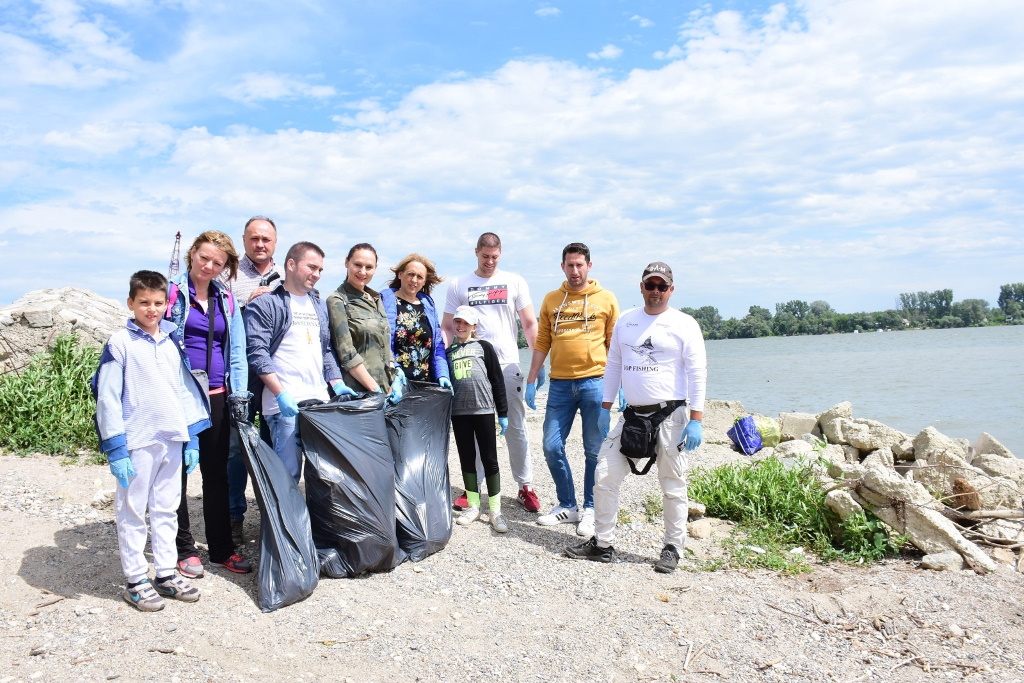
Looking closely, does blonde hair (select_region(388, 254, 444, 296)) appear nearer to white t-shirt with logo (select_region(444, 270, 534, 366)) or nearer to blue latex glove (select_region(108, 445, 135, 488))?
white t-shirt with logo (select_region(444, 270, 534, 366))

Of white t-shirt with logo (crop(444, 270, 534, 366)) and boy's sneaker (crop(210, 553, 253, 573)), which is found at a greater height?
white t-shirt with logo (crop(444, 270, 534, 366))

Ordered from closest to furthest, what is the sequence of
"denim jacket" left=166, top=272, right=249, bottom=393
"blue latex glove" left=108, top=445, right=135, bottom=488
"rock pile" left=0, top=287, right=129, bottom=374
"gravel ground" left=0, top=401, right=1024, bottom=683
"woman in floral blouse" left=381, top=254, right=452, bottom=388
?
"gravel ground" left=0, top=401, right=1024, bottom=683, "blue latex glove" left=108, top=445, right=135, bottom=488, "denim jacket" left=166, top=272, right=249, bottom=393, "woman in floral blouse" left=381, top=254, right=452, bottom=388, "rock pile" left=0, top=287, right=129, bottom=374

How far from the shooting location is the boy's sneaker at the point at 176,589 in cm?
334

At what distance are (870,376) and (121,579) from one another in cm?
2435

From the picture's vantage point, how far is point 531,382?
4992 millimetres

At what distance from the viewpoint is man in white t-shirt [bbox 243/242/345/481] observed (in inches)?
145

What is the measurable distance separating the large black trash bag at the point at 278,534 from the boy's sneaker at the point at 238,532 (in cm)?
82

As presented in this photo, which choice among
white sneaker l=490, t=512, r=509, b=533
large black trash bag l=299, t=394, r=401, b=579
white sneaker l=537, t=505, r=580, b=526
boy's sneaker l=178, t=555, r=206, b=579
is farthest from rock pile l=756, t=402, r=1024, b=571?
boy's sneaker l=178, t=555, r=206, b=579

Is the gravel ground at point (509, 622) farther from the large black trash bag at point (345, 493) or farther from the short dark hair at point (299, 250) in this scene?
the short dark hair at point (299, 250)

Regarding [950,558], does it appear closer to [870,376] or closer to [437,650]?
[437,650]

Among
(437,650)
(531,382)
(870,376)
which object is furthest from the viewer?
(870,376)

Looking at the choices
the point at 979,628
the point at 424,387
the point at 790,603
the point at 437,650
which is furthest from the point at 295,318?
the point at 979,628

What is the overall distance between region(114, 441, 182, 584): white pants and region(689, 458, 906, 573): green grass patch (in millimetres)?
3193

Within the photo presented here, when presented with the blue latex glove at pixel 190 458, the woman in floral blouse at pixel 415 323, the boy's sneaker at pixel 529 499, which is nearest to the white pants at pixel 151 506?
the blue latex glove at pixel 190 458
